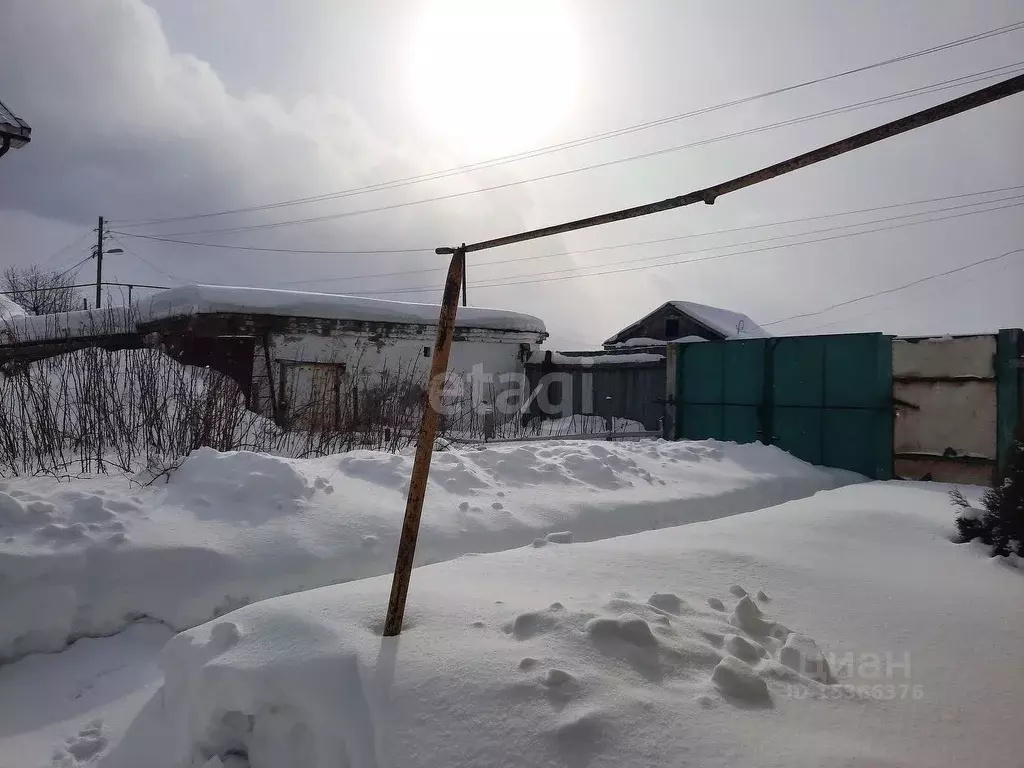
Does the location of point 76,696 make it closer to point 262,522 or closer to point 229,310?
point 262,522

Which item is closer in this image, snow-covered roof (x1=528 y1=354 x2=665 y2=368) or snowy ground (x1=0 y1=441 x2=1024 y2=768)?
snowy ground (x1=0 y1=441 x2=1024 y2=768)

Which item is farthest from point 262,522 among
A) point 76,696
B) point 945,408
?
point 945,408

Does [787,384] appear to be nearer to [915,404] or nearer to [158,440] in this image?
[915,404]

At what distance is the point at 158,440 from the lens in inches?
216

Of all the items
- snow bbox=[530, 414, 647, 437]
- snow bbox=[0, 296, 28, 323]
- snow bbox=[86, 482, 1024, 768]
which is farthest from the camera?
snow bbox=[530, 414, 647, 437]

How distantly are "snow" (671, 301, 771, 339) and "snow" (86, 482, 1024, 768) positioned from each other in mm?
20831

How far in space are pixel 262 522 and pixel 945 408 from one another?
7369 millimetres

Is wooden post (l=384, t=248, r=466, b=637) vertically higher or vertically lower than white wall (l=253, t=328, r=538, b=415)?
lower

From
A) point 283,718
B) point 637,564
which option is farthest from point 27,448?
point 637,564

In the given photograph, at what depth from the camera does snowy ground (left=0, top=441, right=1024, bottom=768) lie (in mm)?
1730

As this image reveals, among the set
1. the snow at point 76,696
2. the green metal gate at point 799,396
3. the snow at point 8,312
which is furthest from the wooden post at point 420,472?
the snow at point 8,312

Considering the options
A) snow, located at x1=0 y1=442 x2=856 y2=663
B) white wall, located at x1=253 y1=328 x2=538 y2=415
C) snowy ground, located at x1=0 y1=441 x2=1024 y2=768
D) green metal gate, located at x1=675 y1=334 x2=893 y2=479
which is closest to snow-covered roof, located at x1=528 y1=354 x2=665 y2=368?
white wall, located at x1=253 y1=328 x2=538 y2=415

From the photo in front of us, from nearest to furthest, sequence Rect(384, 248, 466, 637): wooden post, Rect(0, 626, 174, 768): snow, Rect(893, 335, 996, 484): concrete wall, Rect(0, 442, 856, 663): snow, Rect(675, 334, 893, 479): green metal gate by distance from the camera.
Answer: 1. Rect(384, 248, 466, 637): wooden post
2. Rect(0, 626, 174, 768): snow
3. Rect(0, 442, 856, 663): snow
4. Rect(893, 335, 996, 484): concrete wall
5. Rect(675, 334, 893, 479): green metal gate

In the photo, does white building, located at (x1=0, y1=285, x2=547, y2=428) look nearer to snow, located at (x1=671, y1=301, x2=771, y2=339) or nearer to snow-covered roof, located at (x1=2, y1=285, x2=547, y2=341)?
snow-covered roof, located at (x1=2, y1=285, x2=547, y2=341)
